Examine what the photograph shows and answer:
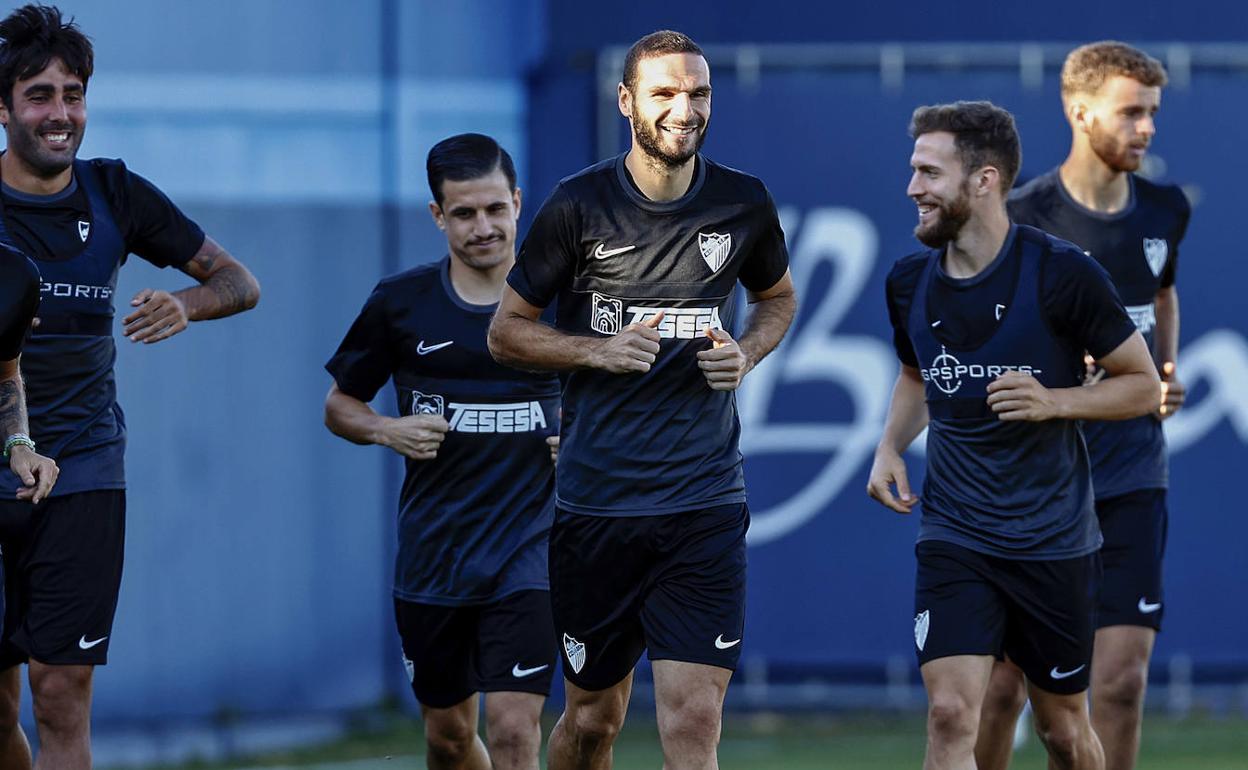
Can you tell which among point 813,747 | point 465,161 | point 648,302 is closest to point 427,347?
point 465,161

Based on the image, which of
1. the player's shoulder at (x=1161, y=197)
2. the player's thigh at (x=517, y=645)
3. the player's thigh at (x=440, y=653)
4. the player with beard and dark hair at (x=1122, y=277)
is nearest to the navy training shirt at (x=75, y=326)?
the player's thigh at (x=440, y=653)

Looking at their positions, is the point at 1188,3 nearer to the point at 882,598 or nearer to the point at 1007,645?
the point at 882,598

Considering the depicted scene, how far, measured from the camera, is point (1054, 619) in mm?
6414

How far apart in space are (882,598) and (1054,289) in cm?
437

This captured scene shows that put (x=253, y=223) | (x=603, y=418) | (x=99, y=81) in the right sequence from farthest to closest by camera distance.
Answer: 1. (x=253, y=223)
2. (x=99, y=81)
3. (x=603, y=418)

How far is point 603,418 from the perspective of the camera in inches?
239

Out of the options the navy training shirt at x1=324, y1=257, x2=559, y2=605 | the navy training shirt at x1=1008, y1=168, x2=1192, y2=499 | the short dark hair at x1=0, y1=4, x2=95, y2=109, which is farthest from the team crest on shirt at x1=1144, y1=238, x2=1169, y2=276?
the short dark hair at x1=0, y1=4, x2=95, y2=109

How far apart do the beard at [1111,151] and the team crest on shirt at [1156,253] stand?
0.27 meters

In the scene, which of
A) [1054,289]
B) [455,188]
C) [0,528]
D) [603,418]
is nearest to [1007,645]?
[1054,289]

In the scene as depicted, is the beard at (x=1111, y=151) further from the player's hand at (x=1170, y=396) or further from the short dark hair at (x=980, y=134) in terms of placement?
the short dark hair at (x=980, y=134)

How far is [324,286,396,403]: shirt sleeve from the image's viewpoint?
6.96m

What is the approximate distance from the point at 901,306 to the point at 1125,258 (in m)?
1.20

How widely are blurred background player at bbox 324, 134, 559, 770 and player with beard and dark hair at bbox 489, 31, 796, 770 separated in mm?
609

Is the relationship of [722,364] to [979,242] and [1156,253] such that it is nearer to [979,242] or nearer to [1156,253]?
[979,242]
